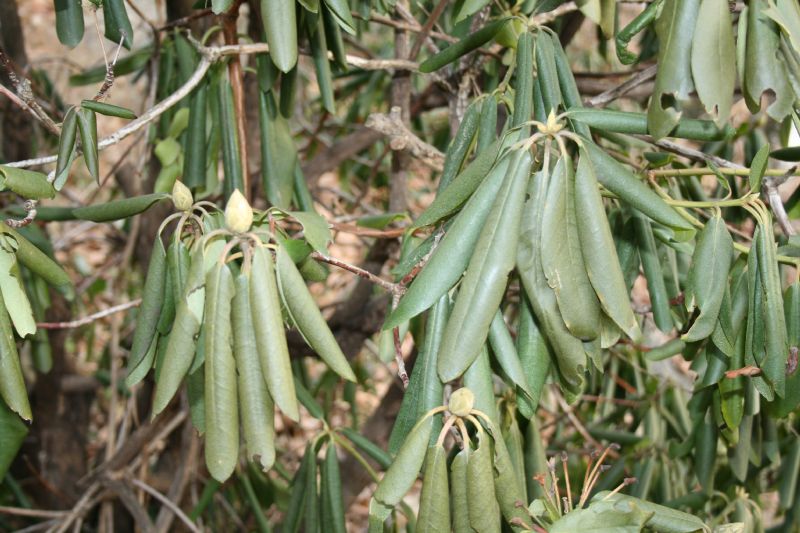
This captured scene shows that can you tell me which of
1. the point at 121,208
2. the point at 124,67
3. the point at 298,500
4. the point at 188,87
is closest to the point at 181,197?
the point at 121,208

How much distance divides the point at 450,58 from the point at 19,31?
1.03 m

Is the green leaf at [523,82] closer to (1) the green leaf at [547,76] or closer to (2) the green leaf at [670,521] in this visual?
(1) the green leaf at [547,76]

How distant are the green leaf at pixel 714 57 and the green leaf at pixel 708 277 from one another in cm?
16

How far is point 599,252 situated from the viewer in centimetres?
64

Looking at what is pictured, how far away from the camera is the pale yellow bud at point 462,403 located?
66 centimetres

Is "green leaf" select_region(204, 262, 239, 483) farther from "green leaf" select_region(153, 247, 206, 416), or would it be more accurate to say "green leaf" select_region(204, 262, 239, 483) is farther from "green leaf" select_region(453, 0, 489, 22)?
"green leaf" select_region(453, 0, 489, 22)

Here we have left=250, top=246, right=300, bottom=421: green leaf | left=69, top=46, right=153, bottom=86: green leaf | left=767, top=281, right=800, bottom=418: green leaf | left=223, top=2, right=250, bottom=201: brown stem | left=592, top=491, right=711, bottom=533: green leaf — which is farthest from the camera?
left=69, top=46, right=153, bottom=86: green leaf

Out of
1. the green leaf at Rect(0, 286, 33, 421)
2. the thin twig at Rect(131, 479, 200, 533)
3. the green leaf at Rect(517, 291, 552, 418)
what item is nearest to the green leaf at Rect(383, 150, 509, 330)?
the green leaf at Rect(517, 291, 552, 418)

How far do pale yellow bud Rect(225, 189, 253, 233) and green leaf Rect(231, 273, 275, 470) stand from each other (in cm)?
4

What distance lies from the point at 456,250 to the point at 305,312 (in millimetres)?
122

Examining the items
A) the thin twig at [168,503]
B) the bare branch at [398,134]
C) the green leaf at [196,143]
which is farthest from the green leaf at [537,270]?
the thin twig at [168,503]

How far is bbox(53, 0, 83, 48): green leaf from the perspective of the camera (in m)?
0.91

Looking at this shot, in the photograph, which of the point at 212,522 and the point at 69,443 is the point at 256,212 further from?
the point at 69,443

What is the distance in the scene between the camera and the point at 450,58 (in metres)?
0.89
